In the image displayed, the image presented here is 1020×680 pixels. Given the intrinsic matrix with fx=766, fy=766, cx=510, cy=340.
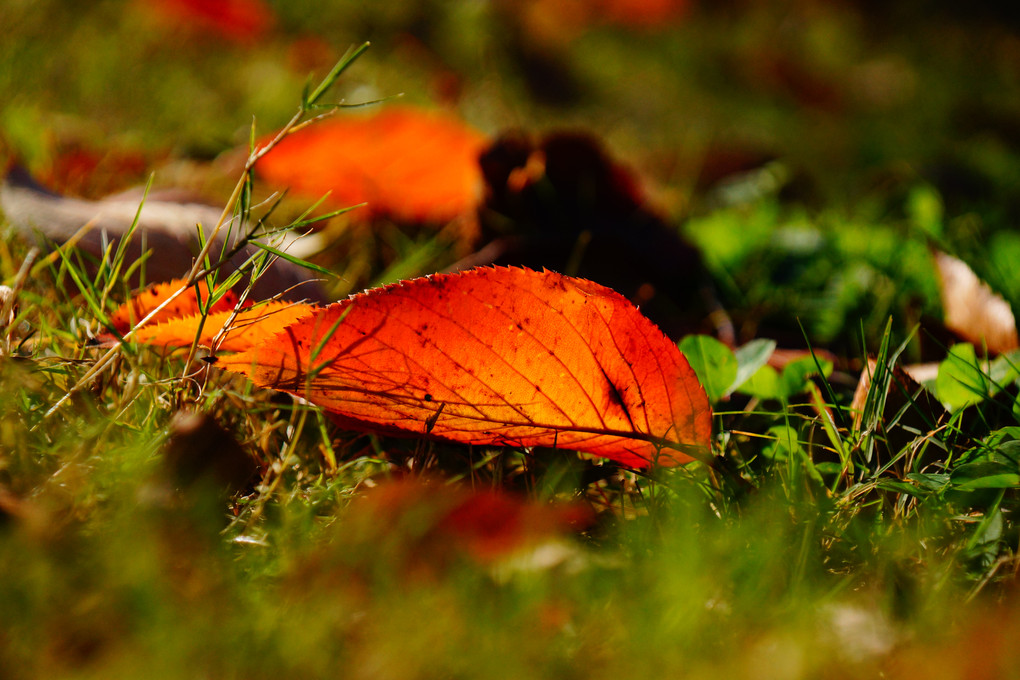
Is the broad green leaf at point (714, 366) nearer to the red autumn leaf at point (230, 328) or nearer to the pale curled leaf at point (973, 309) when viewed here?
the pale curled leaf at point (973, 309)

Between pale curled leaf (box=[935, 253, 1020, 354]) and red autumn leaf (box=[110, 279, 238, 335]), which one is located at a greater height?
red autumn leaf (box=[110, 279, 238, 335])

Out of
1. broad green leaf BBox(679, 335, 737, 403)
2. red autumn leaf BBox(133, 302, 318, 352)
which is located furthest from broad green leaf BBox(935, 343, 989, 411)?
red autumn leaf BBox(133, 302, 318, 352)

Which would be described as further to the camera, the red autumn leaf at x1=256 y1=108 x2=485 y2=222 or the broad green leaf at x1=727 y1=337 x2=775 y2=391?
the red autumn leaf at x1=256 y1=108 x2=485 y2=222

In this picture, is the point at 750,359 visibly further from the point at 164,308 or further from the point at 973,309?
the point at 164,308

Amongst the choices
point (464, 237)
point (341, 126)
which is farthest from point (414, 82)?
point (464, 237)

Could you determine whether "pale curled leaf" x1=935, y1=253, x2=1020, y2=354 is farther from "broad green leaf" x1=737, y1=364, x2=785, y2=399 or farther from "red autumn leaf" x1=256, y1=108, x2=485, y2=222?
"red autumn leaf" x1=256, y1=108, x2=485, y2=222

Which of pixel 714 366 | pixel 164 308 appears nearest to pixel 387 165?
pixel 164 308

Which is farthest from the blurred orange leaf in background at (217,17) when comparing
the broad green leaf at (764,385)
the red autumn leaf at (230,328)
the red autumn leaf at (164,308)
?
the broad green leaf at (764,385)
